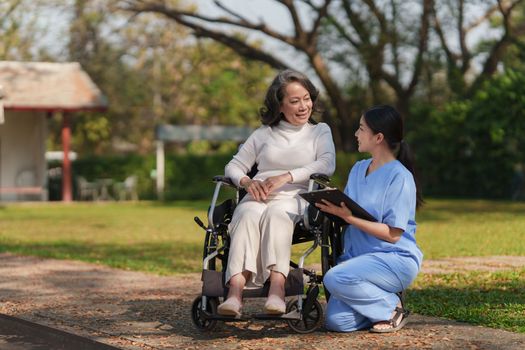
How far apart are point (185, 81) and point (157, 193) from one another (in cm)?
2459

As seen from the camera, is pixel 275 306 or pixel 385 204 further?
pixel 385 204

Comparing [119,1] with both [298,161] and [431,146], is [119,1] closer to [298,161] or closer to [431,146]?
[431,146]

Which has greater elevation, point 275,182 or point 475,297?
point 275,182

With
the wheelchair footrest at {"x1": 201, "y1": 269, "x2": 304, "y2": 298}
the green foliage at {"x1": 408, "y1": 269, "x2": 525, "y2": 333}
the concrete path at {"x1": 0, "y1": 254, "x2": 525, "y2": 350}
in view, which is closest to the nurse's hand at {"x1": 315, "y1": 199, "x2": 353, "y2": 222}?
the wheelchair footrest at {"x1": 201, "y1": 269, "x2": 304, "y2": 298}

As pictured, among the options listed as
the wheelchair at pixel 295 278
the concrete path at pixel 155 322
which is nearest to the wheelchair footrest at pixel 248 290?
the wheelchair at pixel 295 278

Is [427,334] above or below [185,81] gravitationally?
below

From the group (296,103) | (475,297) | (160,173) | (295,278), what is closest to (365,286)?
(295,278)

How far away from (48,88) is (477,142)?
1217 centimetres

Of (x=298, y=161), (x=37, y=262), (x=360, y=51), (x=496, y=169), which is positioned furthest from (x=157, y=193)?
(x=298, y=161)

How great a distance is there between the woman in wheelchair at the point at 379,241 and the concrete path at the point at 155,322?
133mm

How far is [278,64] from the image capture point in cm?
3409

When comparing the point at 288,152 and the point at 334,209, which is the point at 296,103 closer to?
the point at 288,152

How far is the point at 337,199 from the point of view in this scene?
6.48m

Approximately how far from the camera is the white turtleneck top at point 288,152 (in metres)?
7.20
